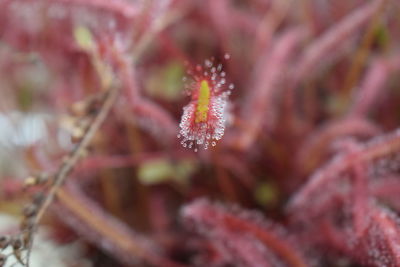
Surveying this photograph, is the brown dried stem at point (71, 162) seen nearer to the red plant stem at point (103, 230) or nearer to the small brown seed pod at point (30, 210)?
the small brown seed pod at point (30, 210)

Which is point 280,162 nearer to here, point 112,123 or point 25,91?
point 112,123

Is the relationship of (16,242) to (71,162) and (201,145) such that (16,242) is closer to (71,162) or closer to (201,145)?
(71,162)

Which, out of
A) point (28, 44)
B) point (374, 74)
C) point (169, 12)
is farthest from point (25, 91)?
point (374, 74)

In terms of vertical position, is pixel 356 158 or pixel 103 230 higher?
pixel 356 158

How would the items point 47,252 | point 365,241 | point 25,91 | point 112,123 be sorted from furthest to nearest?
point 25,91 < point 112,123 < point 47,252 < point 365,241

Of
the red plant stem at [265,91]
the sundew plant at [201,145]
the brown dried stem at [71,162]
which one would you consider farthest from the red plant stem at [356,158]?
the brown dried stem at [71,162]

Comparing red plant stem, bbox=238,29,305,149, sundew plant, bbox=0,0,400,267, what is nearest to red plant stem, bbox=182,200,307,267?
sundew plant, bbox=0,0,400,267

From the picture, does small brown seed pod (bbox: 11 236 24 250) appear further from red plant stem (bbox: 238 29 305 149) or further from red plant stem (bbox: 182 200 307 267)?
red plant stem (bbox: 238 29 305 149)

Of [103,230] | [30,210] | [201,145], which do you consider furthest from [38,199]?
[201,145]

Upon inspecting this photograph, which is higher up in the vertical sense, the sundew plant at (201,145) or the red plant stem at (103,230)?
the sundew plant at (201,145)
